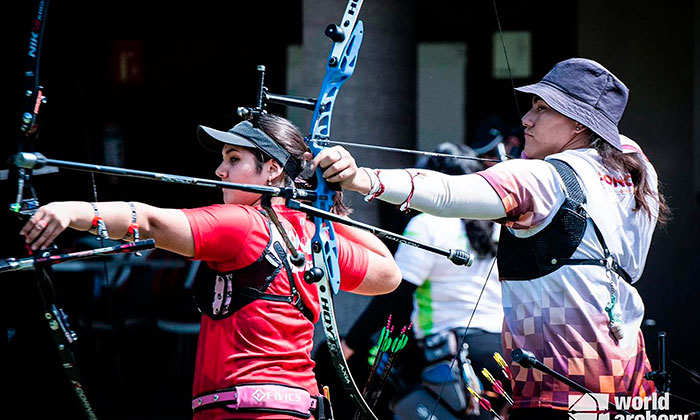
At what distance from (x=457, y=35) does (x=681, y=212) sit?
1.42 meters

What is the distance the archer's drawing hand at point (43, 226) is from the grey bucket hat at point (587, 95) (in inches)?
47.8

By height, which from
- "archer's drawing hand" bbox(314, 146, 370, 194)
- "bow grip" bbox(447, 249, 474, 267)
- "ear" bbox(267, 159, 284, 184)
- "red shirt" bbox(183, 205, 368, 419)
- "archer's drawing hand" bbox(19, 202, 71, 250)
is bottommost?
"red shirt" bbox(183, 205, 368, 419)

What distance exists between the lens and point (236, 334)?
2.42m

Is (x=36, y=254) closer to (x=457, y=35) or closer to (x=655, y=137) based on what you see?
(x=457, y=35)

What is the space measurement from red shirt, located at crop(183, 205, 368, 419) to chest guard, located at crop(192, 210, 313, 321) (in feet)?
0.04

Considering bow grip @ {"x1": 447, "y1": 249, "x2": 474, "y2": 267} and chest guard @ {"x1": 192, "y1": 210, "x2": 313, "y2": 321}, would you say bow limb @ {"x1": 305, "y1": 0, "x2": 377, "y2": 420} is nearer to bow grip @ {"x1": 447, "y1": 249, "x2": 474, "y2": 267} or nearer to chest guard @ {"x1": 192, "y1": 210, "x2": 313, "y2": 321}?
chest guard @ {"x1": 192, "y1": 210, "x2": 313, "y2": 321}

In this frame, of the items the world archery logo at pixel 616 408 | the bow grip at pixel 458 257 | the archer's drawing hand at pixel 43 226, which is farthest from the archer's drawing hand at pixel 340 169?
the world archery logo at pixel 616 408

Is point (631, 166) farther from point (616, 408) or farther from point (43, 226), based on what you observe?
point (43, 226)

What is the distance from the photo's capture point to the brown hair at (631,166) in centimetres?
242

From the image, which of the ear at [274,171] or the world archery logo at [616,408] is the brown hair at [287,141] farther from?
the world archery logo at [616,408]

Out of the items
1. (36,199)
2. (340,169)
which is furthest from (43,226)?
(340,169)

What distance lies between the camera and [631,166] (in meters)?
2.45

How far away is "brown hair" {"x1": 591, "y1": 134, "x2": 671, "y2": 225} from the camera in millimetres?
2420

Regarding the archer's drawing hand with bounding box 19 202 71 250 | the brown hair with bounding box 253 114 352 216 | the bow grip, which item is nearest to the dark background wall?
the brown hair with bounding box 253 114 352 216
